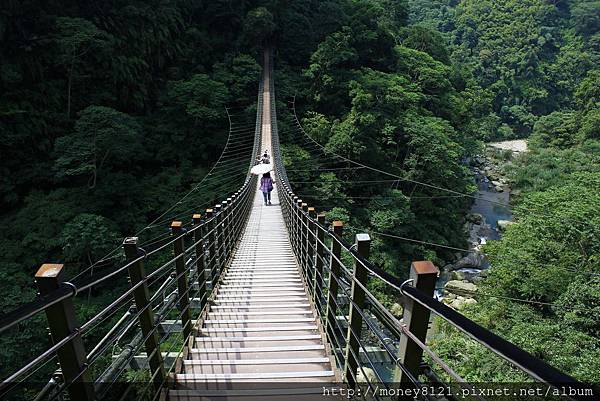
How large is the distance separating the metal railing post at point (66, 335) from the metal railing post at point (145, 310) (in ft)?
1.20

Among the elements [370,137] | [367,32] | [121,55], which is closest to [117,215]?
[121,55]

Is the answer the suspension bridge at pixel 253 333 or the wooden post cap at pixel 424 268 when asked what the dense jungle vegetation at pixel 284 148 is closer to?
the suspension bridge at pixel 253 333

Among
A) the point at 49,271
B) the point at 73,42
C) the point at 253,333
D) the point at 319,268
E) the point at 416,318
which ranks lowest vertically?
the point at 253,333

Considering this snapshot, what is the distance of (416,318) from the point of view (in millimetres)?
884

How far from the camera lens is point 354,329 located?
57.0 inches

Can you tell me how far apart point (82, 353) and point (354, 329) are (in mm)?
966

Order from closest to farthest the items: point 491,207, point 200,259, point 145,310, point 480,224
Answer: point 145,310
point 200,259
point 480,224
point 491,207

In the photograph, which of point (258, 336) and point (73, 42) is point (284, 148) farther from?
point (258, 336)

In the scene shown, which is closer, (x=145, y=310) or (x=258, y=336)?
(x=145, y=310)

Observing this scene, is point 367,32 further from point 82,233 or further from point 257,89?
point 82,233

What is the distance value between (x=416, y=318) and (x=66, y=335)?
0.88 m

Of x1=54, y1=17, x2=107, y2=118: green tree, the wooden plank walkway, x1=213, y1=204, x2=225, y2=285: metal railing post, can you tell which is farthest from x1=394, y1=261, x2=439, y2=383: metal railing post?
x1=54, y1=17, x2=107, y2=118: green tree

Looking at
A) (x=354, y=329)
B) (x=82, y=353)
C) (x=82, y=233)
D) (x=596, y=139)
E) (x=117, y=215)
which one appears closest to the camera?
(x=82, y=353)

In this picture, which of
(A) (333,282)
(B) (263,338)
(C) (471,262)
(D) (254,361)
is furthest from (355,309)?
(C) (471,262)
